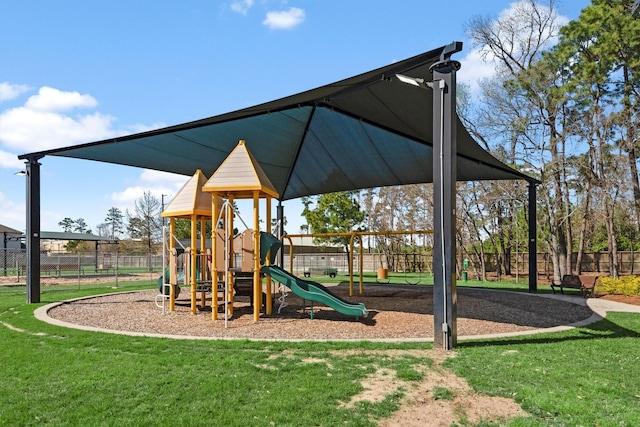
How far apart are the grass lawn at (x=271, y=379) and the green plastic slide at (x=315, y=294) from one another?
6.74 ft

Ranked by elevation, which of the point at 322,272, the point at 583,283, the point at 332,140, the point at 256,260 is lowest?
the point at 322,272

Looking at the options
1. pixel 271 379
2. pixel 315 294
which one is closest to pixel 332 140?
pixel 315 294

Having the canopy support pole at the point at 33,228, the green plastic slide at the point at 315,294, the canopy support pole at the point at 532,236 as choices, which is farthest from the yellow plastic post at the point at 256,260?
the canopy support pole at the point at 532,236

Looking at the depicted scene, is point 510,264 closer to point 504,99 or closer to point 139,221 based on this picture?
point 504,99

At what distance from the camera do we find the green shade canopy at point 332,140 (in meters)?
8.80

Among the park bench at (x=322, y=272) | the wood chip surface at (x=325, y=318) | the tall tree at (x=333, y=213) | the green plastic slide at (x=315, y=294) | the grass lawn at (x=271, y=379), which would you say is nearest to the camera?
the grass lawn at (x=271, y=379)

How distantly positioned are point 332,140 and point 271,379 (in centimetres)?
946

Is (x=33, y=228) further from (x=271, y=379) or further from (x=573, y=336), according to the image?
(x=573, y=336)

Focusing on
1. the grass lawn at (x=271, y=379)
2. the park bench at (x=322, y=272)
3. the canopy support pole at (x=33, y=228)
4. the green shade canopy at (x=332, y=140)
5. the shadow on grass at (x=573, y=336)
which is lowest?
the park bench at (x=322, y=272)

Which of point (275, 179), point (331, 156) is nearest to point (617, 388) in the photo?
point (331, 156)

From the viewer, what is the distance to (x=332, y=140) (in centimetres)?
1338

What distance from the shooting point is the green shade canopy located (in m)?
8.80

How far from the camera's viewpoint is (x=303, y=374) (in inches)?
196

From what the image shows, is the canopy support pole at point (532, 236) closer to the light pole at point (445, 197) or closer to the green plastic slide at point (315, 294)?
the green plastic slide at point (315, 294)
